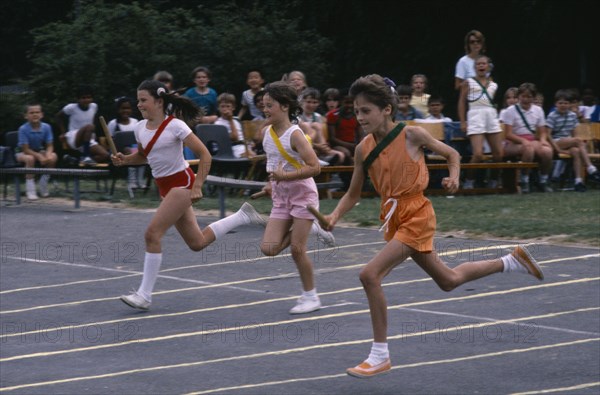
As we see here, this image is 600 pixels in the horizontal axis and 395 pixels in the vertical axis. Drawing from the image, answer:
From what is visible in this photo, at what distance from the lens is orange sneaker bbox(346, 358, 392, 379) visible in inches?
292

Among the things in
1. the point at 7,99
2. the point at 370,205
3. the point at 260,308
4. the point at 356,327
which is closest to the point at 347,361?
the point at 356,327

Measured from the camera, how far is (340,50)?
26641 mm

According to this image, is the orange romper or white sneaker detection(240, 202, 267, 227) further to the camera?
white sneaker detection(240, 202, 267, 227)

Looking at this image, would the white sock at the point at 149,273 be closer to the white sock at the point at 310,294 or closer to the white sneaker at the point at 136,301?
the white sneaker at the point at 136,301

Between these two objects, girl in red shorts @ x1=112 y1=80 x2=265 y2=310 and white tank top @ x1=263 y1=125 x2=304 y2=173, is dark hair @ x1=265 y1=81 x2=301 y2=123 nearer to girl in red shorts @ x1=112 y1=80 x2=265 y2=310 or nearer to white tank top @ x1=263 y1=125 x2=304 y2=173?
white tank top @ x1=263 y1=125 x2=304 y2=173

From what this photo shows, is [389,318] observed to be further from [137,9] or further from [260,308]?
[137,9]

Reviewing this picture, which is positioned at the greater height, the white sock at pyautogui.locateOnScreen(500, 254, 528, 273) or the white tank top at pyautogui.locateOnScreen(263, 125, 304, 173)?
the white tank top at pyautogui.locateOnScreen(263, 125, 304, 173)

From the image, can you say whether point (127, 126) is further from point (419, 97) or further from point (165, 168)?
point (165, 168)

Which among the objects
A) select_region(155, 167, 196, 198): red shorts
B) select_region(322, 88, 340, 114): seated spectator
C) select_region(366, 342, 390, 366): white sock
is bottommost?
select_region(366, 342, 390, 366): white sock

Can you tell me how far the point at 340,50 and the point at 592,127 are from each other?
8.02 metres

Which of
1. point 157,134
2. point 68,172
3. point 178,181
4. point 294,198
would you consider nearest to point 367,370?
point 294,198

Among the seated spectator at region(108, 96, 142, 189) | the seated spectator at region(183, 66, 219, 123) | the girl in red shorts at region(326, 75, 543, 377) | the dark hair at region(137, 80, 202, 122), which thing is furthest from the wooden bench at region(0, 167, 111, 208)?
the girl in red shorts at region(326, 75, 543, 377)

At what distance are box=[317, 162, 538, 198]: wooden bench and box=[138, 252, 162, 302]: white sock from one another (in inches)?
278

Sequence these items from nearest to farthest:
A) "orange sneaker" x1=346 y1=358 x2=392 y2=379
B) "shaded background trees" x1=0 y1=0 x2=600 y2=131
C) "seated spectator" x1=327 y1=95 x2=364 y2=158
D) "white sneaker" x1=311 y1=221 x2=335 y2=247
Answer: "orange sneaker" x1=346 y1=358 x2=392 y2=379 < "white sneaker" x1=311 y1=221 x2=335 y2=247 < "seated spectator" x1=327 y1=95 x2=364 y2=158 < "shaded background trees" x1=0 y1=0 x2=600 y2=131
